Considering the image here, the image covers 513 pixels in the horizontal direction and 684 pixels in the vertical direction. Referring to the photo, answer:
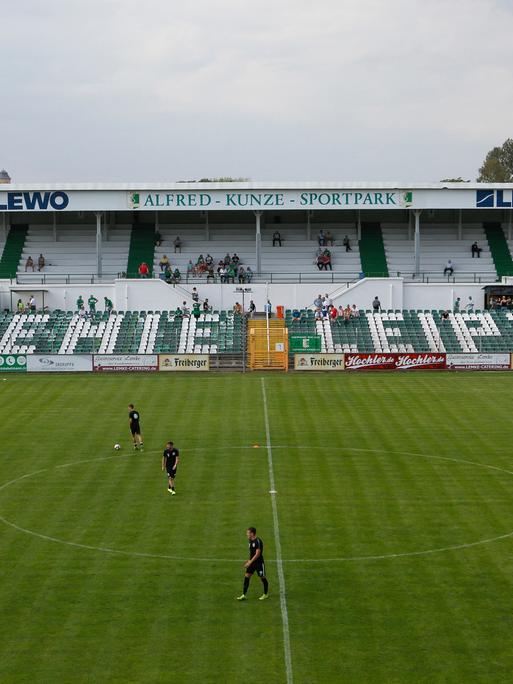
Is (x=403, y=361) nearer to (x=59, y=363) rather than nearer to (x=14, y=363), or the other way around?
(x=59, y=363)

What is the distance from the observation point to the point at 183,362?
64938 millimetres

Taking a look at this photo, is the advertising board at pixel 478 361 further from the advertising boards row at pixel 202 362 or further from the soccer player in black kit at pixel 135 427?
the soccer player in black kit at pixel 135 427

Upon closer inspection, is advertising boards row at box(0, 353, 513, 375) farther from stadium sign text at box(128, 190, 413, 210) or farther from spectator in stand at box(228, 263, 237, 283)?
stadium sign text at box(128, 190, 413, 210)

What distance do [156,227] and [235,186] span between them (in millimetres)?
9565

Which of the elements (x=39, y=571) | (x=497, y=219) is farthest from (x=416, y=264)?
(x=39, y=571)

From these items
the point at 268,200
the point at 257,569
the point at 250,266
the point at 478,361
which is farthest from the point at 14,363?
the point at 257,569

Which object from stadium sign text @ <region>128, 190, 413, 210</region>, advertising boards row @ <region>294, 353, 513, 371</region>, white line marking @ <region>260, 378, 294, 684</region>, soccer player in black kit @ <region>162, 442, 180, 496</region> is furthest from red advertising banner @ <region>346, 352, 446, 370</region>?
soccer player in black kit @ <region>162, 442, 180, 496</region>

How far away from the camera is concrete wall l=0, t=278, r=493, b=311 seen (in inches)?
3036

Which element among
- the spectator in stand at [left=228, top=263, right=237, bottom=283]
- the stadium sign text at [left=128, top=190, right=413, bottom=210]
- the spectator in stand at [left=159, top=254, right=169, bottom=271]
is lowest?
the spectator in stand at [left=228, top=263, right=237, bottom=283]

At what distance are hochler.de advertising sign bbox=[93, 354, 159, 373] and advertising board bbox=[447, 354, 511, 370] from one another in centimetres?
1904

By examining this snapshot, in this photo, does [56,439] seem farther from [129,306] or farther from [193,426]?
[129,306]

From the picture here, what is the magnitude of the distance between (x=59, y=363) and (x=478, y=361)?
88.2ft

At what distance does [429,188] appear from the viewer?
81.2 metres

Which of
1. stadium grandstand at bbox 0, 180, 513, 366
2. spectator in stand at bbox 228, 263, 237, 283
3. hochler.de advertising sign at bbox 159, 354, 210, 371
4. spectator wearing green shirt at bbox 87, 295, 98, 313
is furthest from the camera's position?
spectator in stand at bbox 228, 263, 237, 283
